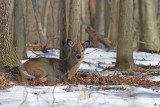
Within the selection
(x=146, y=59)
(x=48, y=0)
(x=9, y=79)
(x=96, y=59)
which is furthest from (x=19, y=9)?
(x=48, y=0)

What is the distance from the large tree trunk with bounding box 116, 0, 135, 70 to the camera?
35.4 feet

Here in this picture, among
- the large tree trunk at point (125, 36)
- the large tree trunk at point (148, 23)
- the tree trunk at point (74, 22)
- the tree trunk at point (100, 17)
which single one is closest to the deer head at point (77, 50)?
the tree trunk at point (74, 22)

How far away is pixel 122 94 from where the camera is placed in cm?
651

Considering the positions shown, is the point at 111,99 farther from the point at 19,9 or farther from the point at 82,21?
the point at 82,21

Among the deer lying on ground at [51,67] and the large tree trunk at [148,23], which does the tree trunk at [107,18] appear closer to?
the large tree trunk at [148,23]

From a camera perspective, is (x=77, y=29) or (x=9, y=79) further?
(x=77, y=29)

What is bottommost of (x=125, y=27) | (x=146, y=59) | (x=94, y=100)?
(x=146, y=59)

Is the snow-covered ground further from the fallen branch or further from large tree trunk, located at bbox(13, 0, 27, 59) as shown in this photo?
the fallen branch

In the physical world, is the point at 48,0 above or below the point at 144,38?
above

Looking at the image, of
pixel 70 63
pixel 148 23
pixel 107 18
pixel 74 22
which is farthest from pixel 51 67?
pixel 107 18

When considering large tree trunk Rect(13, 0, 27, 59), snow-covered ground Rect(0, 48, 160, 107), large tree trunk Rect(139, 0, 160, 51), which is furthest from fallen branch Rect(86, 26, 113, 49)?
snow-covered ground Rect(0, 48, 160, 107)

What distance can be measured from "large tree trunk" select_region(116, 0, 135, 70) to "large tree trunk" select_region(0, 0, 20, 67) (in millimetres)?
3529

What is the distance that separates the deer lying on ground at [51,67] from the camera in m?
8.59

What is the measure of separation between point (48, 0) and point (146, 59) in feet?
38.1
